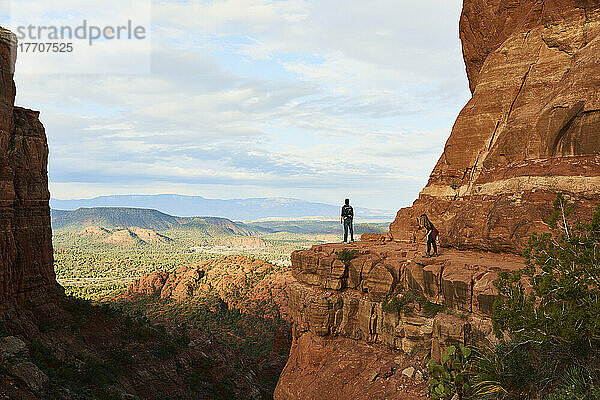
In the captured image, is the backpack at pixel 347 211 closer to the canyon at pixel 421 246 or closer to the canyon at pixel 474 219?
the canyon at pixel 421 246

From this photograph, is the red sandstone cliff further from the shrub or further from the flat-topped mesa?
the flat-topped mesa

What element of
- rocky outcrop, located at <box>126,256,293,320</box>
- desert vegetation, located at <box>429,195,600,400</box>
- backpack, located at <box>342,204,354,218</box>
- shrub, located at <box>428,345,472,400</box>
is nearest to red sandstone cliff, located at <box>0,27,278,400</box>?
backpack, located at <box>342,204,354,218</box>

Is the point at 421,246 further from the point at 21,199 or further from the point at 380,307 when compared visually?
the point at 21,199

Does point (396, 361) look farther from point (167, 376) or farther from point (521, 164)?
point (167, 376)

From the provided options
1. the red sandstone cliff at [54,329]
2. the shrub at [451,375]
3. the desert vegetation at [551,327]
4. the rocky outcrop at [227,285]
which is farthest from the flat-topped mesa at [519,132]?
the rocky outcrop at [227,285]

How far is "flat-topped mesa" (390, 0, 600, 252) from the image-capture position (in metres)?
15.8

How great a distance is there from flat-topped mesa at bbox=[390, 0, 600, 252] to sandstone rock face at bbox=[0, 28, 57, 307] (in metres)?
28.1

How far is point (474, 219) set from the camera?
19.1 m

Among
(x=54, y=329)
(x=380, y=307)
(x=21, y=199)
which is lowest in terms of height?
(x=54, y=329)

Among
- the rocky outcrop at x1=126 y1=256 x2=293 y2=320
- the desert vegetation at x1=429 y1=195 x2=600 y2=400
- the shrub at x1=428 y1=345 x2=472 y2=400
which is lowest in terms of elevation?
the rocky outcrop at x1=126 y1=256 x2=293 y2=320

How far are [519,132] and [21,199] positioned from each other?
35178 millimetres

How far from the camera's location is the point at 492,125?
22.4 meters

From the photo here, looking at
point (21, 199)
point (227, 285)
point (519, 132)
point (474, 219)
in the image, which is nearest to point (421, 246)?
point (474, 219)

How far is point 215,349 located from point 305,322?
21940 millimetres
